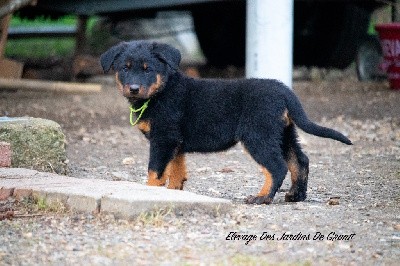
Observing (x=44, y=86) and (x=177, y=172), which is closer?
(x=177, y=172)

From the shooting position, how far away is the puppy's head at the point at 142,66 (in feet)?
22.5

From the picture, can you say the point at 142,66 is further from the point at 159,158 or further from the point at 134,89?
the point at 159,158

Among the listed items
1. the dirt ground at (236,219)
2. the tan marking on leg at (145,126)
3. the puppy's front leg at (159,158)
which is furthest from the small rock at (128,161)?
the puppy's front leg at (159,158)

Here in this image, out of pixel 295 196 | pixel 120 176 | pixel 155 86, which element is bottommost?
pixel 120 176

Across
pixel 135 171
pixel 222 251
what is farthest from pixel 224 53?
pixel 222 251

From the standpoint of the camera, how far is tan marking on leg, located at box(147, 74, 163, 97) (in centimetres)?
687

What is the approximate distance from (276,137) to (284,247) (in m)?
1.44

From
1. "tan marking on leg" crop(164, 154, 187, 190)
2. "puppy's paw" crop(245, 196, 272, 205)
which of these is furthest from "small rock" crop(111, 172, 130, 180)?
"puppy's paw" crop(245, 196, 272, 205)

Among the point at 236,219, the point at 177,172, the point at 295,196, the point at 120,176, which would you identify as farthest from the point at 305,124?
the point at 120,176

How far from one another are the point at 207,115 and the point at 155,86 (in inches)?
16.9

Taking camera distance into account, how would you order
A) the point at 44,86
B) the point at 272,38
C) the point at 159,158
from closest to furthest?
the point at 159,158 < the point at 272,38 < the point at 44,86

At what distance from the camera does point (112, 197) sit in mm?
5867

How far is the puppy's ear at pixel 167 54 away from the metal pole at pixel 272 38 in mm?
3666

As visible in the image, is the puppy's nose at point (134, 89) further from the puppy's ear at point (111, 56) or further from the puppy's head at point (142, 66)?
the puppy's ear at point (111, 56)
